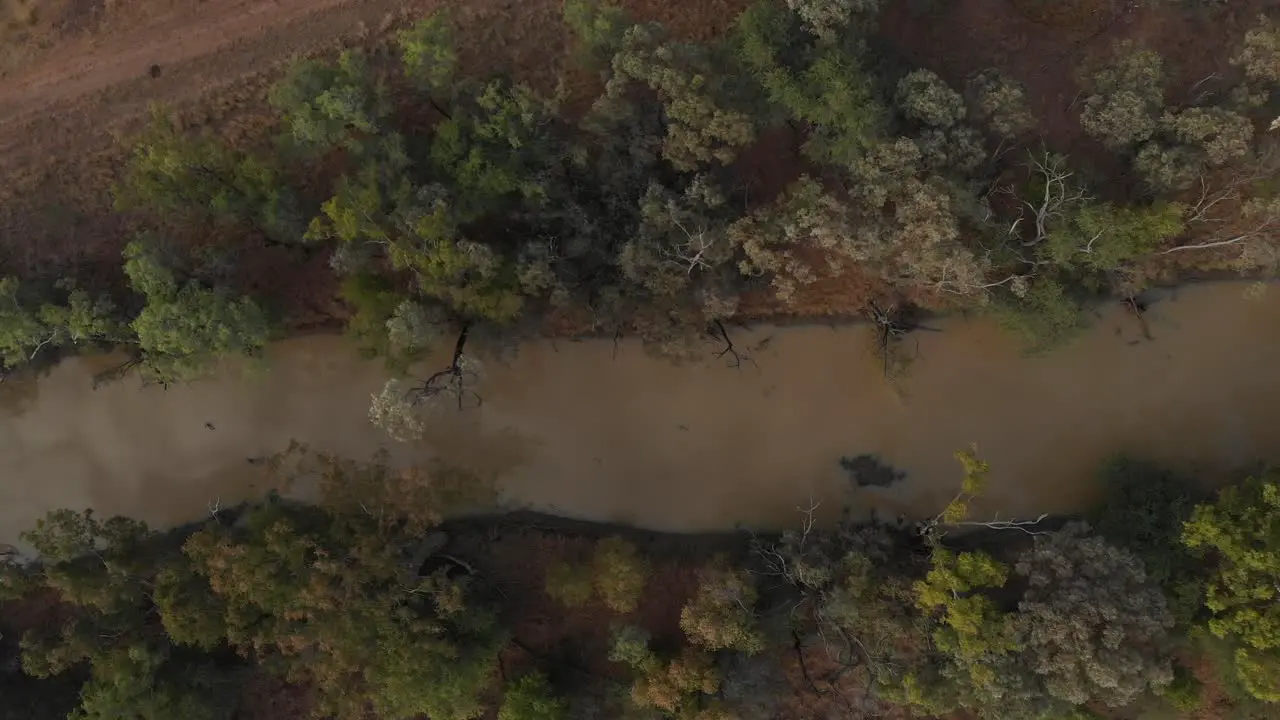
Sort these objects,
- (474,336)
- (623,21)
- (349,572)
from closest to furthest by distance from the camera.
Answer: (349,572), (623,21), (474,336)

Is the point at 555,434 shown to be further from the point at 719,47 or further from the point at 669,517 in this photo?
the point at 719,47

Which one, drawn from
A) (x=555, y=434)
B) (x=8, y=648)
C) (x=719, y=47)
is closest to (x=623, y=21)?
(x=719, y=47)

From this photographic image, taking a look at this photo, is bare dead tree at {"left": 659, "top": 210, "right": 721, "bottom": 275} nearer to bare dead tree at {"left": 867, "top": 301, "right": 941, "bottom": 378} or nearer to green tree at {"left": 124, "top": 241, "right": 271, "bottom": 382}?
bare dead tree at {"left": 867, "top": 301, "right": 941, "bottom": 378}

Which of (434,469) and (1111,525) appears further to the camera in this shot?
(434,469)

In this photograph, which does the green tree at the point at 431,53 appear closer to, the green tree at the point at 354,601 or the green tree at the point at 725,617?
the green tree at the point at 354,601

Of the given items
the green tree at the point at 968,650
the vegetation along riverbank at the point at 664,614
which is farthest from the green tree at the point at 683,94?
the green tree at the point at 968,650

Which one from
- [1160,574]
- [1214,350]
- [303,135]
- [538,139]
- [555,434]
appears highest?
[303,135]
